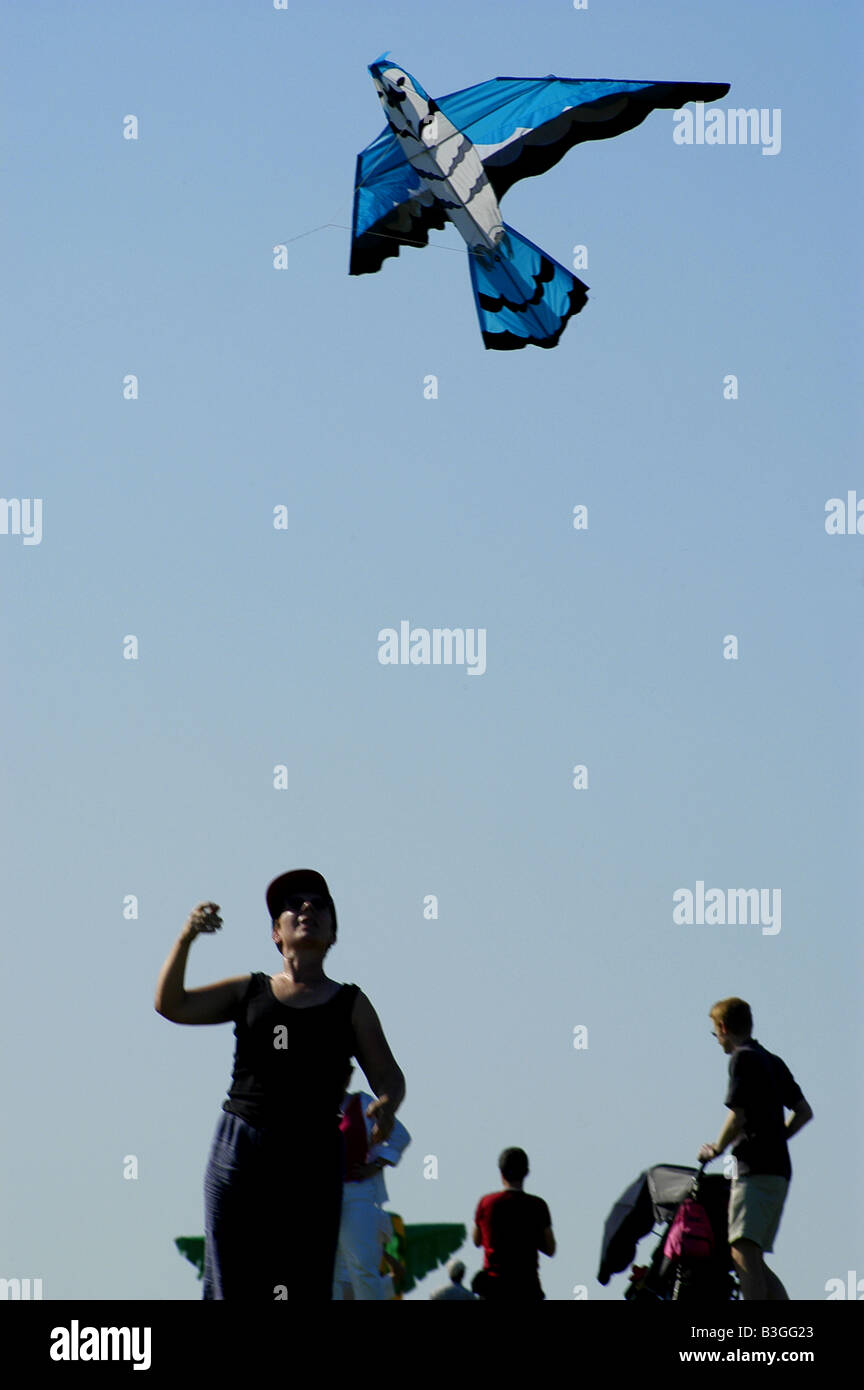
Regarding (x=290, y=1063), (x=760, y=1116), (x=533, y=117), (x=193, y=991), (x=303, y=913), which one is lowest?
(x=760, y=1116)

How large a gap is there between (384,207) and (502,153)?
916 millimetres

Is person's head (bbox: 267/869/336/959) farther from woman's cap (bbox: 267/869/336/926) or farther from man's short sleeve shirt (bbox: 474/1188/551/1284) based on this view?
man's short sleeve shirt (bbox: 474/1188/551/1284)

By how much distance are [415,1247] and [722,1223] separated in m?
8.67

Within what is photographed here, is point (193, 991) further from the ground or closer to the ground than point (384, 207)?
closer to the ground

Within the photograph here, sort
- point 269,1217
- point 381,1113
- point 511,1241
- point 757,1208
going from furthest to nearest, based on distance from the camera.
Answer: point 511,1241, point 757,1208, point 381,1113, point 269,1217

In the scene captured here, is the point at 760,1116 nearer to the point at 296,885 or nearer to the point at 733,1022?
the point at 733,1022

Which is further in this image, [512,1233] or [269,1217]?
[512,1233]

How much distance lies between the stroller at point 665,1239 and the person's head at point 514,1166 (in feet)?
1.89

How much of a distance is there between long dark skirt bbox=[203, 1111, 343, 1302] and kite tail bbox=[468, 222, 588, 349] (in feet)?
18.9

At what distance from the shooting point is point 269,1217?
5.30 m

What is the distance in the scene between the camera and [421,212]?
10.8 m

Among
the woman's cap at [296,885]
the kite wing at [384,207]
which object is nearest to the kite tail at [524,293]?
the kite wing at [384,207]

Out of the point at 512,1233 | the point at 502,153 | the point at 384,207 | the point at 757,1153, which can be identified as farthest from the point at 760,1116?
the point at 384,207
